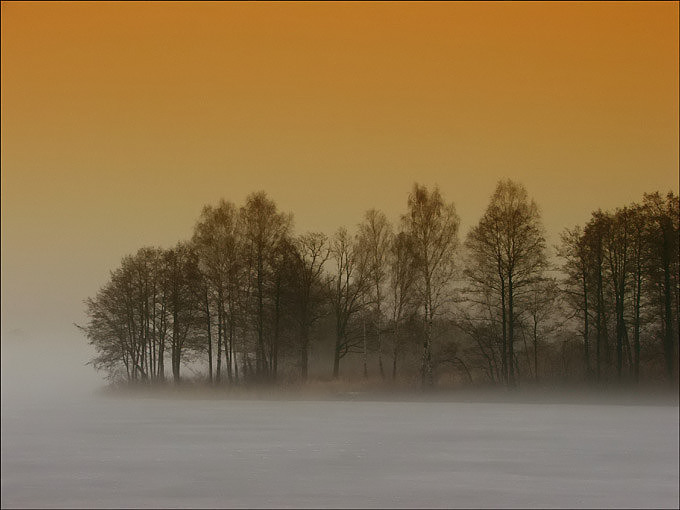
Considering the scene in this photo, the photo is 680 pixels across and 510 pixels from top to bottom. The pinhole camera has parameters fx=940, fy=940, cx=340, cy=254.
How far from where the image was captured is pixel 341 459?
70.3 ft

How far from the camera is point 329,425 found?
31.4 metres

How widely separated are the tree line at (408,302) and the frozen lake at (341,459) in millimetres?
10971

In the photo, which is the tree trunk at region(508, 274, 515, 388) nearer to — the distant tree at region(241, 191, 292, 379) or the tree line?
the tree line

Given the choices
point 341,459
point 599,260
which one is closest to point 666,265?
point 599,260

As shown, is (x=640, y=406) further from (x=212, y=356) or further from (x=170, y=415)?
(x=212, y=356)

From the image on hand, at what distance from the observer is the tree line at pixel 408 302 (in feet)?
160

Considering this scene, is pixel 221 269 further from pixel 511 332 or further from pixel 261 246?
pixel 511 332

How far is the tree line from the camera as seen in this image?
160 ft

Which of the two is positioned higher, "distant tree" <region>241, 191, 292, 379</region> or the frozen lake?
"distant tree" <region>241, 191, 292, 379</region>

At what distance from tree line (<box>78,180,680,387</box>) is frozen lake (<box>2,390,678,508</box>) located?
432 inches

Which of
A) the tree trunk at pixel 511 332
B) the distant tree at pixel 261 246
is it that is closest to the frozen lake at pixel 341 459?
the tree trunk at pixel 511 332

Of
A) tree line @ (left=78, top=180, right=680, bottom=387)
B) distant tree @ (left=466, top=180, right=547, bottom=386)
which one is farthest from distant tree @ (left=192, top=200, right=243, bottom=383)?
distant tree @ (left=466, top=180, right=547, bottom=386)

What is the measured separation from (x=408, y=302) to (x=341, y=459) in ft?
107

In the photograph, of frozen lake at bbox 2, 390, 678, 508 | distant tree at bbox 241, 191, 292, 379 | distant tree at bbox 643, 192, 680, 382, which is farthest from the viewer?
Result: distant tree at bbox 241, 191, 292, 379
